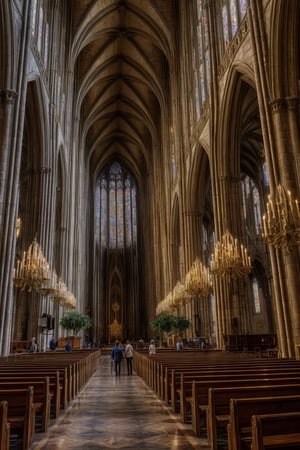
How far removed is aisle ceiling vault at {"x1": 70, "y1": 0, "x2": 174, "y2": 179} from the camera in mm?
29266

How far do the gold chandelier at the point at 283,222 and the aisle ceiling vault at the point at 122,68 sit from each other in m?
23.7

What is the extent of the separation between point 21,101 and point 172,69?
707 inches

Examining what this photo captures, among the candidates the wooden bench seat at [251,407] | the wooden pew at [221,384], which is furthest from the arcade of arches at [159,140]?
the wooden bench seat at [251,407]

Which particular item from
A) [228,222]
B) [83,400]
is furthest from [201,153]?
[83,400]

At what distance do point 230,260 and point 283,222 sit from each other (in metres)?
4.54

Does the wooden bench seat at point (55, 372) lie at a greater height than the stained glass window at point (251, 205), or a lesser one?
lesser

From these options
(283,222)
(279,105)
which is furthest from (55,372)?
(279,105)

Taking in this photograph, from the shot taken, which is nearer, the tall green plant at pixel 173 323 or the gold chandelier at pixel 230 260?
the gold chandelier at pixel 230 260

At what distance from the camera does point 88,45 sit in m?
33.7

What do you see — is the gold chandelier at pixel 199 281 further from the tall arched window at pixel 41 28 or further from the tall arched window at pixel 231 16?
the tall arched window at pixel 41 28

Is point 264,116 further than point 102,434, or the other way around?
point 264,116

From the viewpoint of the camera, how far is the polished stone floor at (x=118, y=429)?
178 inches

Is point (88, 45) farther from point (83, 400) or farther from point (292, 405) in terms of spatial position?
point (292, 405)

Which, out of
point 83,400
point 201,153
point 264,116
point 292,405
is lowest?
point 83,400
